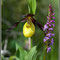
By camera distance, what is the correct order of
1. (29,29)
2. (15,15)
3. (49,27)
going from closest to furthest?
1. (49,27)
2. (29,29)
3. (15,15)

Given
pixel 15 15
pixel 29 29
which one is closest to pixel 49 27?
pixel 29 29

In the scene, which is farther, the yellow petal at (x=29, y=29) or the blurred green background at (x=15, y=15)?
the blurred green background at (x=15, y=15)

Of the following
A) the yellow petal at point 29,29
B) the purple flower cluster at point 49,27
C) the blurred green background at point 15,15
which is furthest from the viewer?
the blurred green background at point 15,15

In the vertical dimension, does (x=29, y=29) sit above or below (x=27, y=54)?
above

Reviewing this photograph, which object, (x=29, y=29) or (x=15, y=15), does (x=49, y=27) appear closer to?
(x=29, y=29)

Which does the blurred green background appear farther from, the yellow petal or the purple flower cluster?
the purple flower cluster

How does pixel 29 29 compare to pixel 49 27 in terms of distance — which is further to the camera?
pixel 29 29

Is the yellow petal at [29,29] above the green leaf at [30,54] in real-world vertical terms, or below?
above

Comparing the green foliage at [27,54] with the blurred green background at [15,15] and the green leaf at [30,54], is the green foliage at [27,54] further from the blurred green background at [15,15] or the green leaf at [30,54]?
the blurred green background at [15,15]

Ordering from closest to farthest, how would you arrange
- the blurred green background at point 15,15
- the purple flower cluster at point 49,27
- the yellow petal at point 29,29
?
1. the purple flower cluster at point 49,27
2. the yellow petal at point 29,29
3. the blurred green background at point 15,15

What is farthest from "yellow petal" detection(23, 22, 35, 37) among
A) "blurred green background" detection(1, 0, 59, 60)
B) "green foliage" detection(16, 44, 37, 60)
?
"blurred green background" detection(1, 0, 59, 60)

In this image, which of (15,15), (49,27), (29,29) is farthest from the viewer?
(15,15)

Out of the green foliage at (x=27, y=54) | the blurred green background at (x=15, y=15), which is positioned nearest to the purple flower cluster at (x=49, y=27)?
the green foliage at (x=27, y=54)
